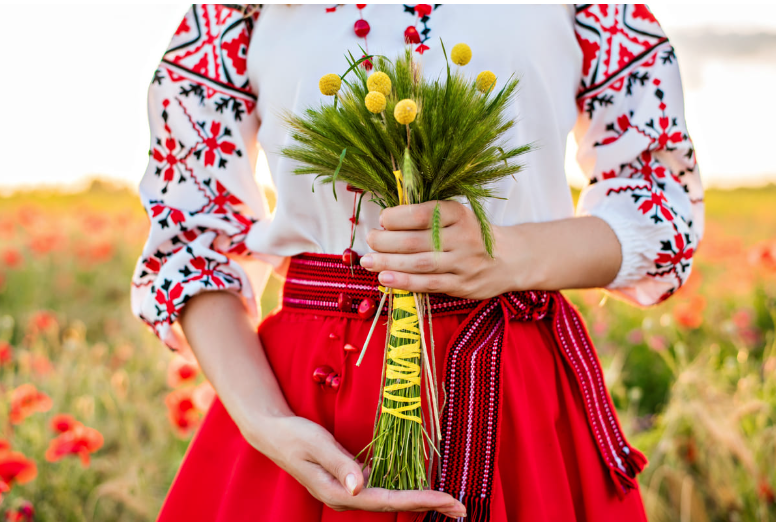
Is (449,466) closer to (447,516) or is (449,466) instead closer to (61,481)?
(447,516)

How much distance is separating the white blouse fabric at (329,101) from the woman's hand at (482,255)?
74mm

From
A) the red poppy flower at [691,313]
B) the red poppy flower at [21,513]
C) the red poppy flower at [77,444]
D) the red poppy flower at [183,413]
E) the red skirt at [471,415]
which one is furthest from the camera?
the red poppy flower at [691,313]

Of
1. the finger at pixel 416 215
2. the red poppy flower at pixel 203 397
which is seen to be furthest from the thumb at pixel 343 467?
the red poppy flower at pixel 203 397

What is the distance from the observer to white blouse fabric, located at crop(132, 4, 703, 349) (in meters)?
1.15

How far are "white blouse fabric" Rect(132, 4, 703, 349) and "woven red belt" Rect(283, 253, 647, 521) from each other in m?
0.08

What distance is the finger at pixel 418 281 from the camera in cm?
94

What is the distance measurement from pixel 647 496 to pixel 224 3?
7.27 feet

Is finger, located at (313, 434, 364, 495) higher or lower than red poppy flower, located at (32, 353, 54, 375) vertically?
higher

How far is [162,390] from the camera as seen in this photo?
3.32 metres

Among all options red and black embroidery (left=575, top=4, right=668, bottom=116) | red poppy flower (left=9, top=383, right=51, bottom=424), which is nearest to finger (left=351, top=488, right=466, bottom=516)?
red and black embroidery (left=575, top=4, right=668, bottom=116)

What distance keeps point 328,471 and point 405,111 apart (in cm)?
60

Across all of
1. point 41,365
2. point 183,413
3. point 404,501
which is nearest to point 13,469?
point 183,413

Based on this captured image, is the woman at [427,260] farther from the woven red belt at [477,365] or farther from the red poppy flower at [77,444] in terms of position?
the red poppy flower at [77,444]

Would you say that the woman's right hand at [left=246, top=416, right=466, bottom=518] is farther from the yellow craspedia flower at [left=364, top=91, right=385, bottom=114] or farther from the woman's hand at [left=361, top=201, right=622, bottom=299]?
the yellow craspedia flower at [left=364, top=91, right=385, bottom=114]
